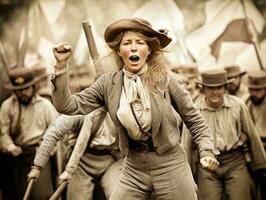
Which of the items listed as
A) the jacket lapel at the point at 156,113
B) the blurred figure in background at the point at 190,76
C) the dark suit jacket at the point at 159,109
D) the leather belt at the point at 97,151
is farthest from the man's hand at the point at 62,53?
the blurred figure in background at the point at 190,76

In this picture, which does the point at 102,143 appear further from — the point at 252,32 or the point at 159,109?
the point at 252,32

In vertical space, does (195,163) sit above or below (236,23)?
below

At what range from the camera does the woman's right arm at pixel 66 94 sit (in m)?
3.11

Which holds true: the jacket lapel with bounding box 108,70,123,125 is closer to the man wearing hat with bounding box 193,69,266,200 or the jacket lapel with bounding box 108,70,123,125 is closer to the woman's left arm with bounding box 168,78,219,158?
the woman's left arm with bounding box 168,78,219,158

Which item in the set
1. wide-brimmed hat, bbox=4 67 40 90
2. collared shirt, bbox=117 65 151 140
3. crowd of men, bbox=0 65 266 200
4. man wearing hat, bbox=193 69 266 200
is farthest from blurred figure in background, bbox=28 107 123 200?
collared shirt, bbox=117 65 151 140

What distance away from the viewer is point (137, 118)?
10.9 ft

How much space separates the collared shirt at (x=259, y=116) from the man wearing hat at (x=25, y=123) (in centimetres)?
176

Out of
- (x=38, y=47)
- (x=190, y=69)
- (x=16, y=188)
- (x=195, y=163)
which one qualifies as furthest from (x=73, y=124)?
(x=38, y=47)

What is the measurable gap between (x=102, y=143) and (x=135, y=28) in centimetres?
183

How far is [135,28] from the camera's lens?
3342 mm

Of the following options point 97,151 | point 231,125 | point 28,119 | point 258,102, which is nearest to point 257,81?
point 258,102

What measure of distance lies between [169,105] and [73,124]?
175 centimetres

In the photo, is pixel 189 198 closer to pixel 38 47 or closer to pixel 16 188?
pixel 16 188

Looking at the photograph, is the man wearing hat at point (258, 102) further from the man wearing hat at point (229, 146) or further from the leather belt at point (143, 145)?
the leather belt at point (143, 145)
